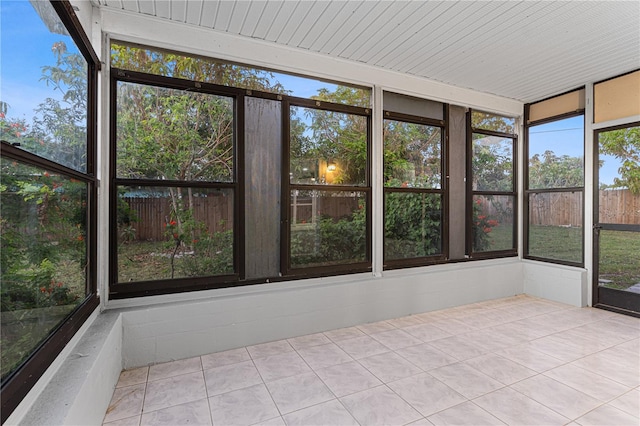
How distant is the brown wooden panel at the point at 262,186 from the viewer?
314 cm

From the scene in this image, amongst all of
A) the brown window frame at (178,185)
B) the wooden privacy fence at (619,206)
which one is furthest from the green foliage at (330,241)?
the wooden privacy fence at (619,206)

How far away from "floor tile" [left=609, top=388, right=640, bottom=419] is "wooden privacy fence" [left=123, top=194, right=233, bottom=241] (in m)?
3.29

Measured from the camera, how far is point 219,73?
303 cm

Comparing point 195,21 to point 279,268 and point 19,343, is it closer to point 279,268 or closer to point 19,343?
point 279,268

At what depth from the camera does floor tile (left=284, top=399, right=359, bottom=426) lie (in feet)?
6.41

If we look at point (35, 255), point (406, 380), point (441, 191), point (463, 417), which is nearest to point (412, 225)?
point (441, 191)

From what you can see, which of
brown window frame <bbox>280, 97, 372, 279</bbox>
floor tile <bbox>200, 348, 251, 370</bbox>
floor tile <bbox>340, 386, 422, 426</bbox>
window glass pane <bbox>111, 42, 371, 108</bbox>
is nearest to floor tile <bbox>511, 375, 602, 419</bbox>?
floor tile <bbox>340, 386, 422, 426</bbox>

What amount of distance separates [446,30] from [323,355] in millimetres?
3202

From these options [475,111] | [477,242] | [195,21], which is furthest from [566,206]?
[195,21]

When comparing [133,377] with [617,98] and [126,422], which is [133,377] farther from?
[617,98]

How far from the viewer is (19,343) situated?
1420 millimetres

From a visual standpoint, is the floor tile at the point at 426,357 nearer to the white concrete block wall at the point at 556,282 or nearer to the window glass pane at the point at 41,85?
the white concrete block wall at the point at 556,282

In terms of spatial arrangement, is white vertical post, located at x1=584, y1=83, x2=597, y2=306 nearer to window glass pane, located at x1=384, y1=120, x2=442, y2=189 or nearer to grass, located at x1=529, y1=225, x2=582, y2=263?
grass, located at x1=529, y1=225, x2=582, y2=263

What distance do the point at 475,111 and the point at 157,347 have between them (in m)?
4.87
